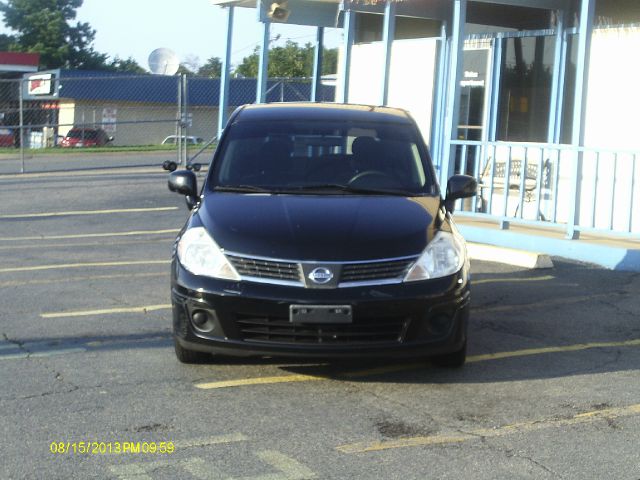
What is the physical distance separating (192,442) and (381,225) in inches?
79.2

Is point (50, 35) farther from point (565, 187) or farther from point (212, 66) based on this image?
point (565, 187)

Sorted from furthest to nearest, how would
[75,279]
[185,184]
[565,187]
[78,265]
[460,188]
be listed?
1. [565,187]
2. [78,265]
3. [75,279]
4. [460,188]
5. [185,184]

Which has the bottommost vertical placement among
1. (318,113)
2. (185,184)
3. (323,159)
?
(185,184)

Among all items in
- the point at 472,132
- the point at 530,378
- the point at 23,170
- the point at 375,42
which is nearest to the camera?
the point at 530,378

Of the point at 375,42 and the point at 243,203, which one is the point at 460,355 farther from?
the point at 375,42

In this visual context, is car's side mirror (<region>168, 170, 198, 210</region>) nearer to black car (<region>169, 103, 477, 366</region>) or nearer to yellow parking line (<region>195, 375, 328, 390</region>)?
black car (<region>169, 103, 477, 366</region>)

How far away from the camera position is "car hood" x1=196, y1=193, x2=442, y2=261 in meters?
6.41

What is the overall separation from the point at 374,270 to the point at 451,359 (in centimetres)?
97

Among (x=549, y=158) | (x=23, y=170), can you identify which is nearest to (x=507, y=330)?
(x=549, y=158)

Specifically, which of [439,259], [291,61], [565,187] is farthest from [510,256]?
[291,61]

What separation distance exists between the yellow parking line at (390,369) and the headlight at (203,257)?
2.34 ft

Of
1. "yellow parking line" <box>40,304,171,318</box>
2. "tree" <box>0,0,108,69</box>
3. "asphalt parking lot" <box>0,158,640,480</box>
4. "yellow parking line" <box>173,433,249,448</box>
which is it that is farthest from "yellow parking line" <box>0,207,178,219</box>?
"tree" <box>0,0,108,69</box>

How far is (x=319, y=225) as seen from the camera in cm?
661

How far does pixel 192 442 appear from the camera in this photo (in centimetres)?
542
